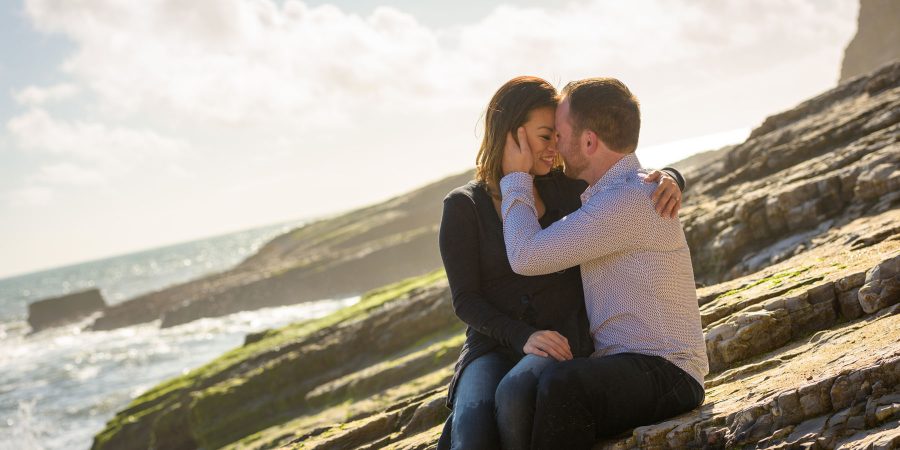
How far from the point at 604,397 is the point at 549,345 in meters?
0.53

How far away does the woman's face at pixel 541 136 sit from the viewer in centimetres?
603

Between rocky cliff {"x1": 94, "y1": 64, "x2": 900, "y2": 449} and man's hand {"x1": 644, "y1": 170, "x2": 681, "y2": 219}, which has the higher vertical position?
man's hand {"x1": 644, "y1": 170, "x2": 681, "y2": 219}

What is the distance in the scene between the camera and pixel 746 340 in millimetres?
7383

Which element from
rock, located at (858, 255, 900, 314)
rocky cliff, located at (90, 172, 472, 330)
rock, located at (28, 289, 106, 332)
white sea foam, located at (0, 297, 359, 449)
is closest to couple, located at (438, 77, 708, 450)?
rock, located at (858, 255, 900, 314)

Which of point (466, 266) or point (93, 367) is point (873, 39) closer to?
point (93, 367)

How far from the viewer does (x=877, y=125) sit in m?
14.9

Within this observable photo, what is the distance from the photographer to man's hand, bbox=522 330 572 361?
5.28 m

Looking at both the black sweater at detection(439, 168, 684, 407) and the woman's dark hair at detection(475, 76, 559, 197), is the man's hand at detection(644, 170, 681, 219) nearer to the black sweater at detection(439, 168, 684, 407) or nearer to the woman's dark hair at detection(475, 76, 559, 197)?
the black sweater at detection(439, 168, 684, 407)

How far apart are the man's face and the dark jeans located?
1.59 meters

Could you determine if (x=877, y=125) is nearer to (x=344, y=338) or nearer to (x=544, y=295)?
(x=544, y=295)

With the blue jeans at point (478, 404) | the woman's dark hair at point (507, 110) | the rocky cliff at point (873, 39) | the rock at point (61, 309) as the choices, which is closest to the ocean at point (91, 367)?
the rock at point (61, 309)

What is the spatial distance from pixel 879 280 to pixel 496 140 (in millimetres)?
3820

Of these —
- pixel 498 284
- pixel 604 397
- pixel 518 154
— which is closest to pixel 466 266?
pixel 498 284

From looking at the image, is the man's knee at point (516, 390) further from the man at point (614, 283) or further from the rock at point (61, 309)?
the rock at point (61, 309)
